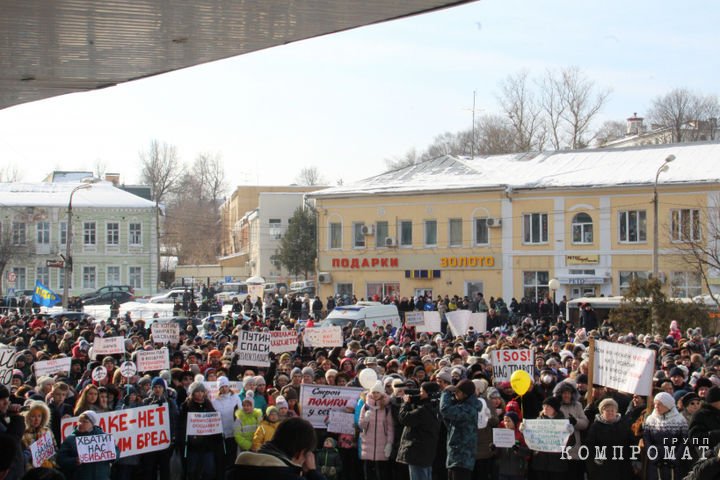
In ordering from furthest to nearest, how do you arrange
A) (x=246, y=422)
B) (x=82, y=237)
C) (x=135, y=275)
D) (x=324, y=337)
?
(x=135, y=275), (x=82, y=237), (x=324, y=337), (x=246, y=422)

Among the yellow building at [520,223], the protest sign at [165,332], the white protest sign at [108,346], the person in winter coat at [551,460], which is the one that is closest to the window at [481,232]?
the yellow building at [520,223]

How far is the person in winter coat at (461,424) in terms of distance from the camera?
37.4ft

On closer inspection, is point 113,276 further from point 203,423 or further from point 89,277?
point 203,423

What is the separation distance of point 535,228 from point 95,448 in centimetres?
4105

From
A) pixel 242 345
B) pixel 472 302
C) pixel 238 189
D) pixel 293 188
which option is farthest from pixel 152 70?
pixel 238 189

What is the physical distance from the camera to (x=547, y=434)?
11633mm

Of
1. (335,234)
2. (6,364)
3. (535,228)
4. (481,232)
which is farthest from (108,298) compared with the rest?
(6,364)

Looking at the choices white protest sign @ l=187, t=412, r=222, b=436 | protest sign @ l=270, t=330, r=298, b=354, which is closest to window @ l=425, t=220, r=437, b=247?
protest sign @ l=270, t=330, r=298, b=354

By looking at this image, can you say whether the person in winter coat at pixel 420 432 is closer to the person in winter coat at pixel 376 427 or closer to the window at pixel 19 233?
the person in winter coat at pixel 376 427

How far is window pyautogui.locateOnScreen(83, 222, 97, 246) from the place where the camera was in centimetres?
6625

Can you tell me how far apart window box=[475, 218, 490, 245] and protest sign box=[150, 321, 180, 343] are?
30344mm

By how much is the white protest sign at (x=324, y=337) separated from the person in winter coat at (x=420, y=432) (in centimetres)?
959

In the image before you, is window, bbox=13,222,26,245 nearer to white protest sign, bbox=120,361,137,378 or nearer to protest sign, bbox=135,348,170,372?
protest sign, bbox=135,348,170,372

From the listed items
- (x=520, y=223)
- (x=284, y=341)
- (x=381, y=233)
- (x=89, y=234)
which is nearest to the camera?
(x=284, y=341)
